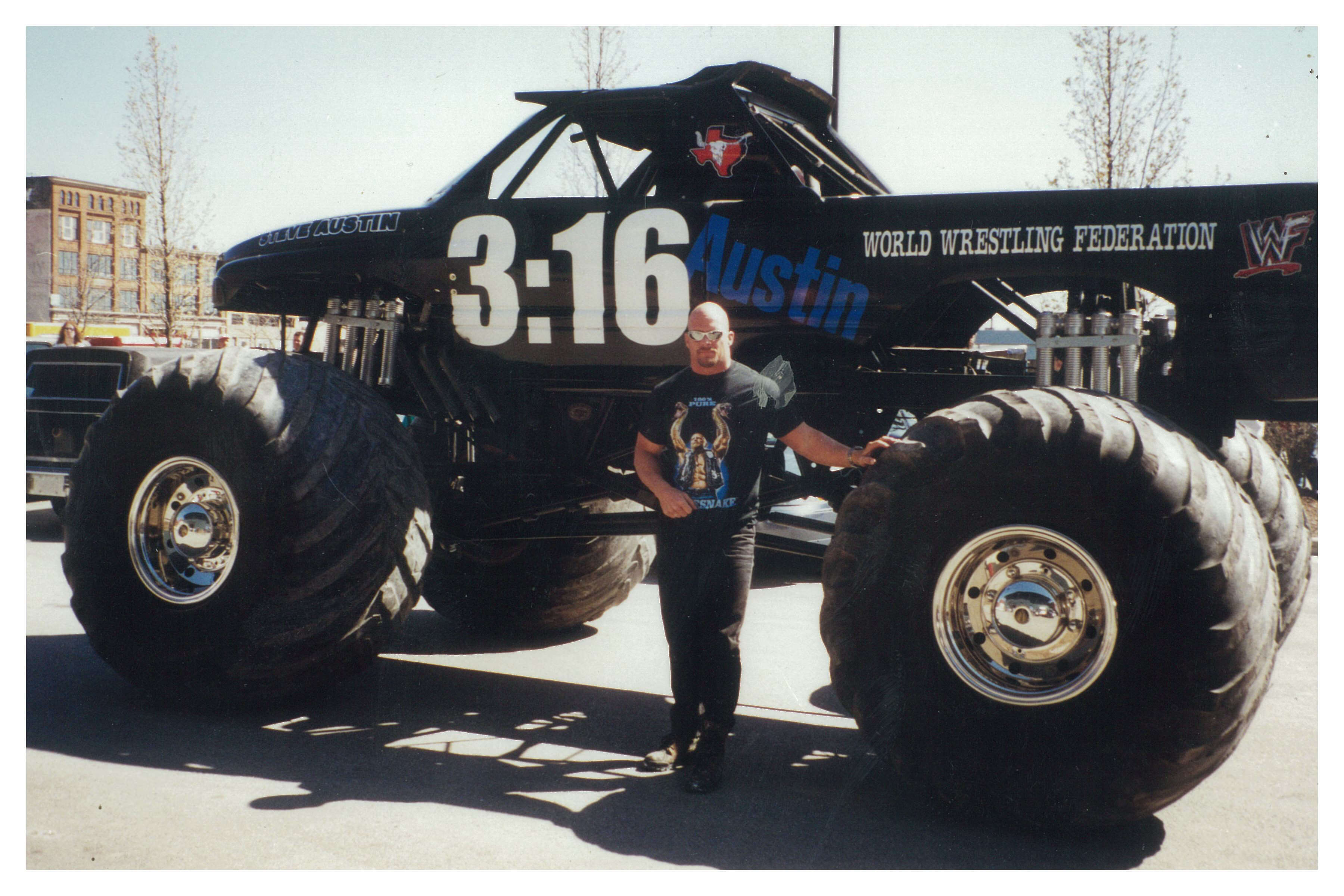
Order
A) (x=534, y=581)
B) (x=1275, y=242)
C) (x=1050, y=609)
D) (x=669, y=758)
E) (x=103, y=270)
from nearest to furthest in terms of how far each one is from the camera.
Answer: (x=1050, y=609)
(x=1275, y=242)
(x=669, y=758)
(x=534, y=581)
(x=103, y=270)

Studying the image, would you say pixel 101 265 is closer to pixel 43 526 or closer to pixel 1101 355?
pixel 43 526

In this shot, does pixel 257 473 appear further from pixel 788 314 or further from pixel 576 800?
pixel 788 314

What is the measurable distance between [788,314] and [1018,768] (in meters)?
1.94

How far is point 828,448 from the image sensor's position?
3875mm

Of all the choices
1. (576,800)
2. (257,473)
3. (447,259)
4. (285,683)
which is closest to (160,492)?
(257,473)

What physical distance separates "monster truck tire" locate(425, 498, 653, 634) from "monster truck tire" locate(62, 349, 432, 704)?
1.56 metres

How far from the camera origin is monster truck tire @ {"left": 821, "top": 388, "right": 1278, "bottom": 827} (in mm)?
3135

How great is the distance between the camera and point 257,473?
4.25m

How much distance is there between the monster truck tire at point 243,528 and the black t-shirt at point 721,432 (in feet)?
3.76

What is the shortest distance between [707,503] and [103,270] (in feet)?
20.5

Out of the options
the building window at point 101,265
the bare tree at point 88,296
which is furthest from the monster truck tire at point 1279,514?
the building window at point 101,265

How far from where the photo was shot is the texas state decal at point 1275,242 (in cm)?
359

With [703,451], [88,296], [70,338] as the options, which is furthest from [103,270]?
[703,451]

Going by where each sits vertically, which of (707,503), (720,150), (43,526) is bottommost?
(43,526)
